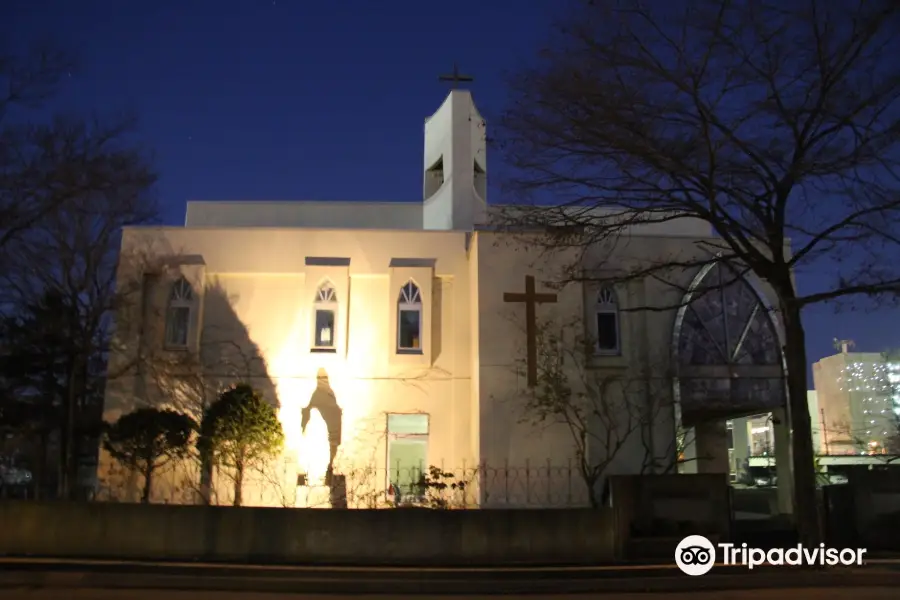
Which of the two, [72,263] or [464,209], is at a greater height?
[464,209]

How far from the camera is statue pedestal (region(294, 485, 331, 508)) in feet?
60.1

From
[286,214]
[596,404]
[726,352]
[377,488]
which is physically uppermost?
[286,214]

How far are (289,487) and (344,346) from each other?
3666 mm

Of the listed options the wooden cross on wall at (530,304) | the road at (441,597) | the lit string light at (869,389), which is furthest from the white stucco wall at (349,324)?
the lit string light at (869,389)

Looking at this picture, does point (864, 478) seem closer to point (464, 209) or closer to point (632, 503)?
point (632, 503)

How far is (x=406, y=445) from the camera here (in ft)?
64.2

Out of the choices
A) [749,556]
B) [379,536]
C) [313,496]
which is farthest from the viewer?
[313,496]

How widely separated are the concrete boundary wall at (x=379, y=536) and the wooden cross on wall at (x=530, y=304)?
18.9 ft

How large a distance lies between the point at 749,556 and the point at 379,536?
20.1 ft

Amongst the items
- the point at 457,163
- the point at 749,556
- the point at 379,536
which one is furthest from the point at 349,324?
the point at 749,556

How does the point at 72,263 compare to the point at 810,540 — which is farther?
the point at 72,263

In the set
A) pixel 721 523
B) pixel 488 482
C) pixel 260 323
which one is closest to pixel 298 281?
pixel 260 323

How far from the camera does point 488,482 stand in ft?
58.5

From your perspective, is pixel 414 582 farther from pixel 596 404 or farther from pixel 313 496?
pixel 596 404
